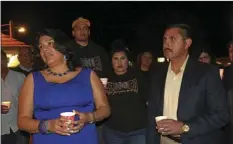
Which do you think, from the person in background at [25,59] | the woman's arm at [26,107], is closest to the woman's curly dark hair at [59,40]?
the woman's arm at [26,107]

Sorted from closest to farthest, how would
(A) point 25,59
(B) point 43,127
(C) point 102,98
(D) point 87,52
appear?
1. (B) point 43,127
2. (C) point 102,98
3. (D) point 87,52
4. (A) point 25,59

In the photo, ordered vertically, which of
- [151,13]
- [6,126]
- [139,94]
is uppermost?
[151,13]

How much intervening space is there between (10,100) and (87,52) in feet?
4.58

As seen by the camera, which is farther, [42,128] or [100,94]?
[100,94]

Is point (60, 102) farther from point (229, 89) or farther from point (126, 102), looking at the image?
point (229, 89)

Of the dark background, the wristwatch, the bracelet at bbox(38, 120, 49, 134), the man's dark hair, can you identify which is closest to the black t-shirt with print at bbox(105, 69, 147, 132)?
Result: the man's dark hair

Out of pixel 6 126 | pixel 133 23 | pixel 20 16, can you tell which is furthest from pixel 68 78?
pixel 20 16

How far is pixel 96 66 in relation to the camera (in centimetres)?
627

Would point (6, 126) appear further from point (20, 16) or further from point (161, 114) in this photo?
point (20, 16)

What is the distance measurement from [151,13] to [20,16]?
44.8 feet

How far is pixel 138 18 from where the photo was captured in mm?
32844

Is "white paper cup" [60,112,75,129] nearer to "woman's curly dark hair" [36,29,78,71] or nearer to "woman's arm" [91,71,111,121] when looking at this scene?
"woman's arm" [91,71,111,121]

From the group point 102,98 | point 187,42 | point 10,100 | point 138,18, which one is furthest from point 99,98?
point 138,18

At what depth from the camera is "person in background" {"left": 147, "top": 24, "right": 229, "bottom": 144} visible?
354 cm
